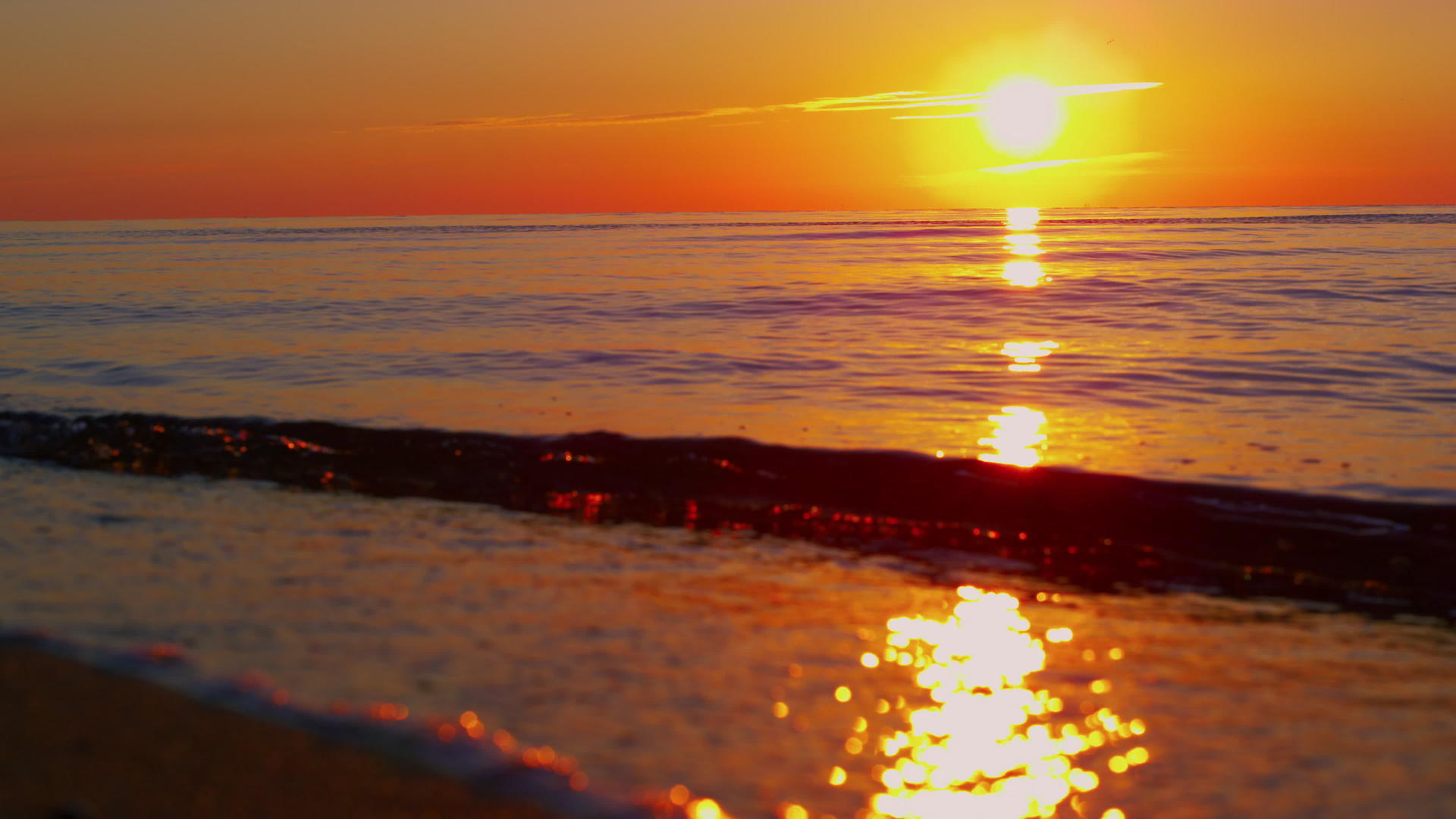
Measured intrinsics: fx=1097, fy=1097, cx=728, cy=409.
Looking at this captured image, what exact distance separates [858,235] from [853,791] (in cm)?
7470

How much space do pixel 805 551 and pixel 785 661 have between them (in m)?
2.08

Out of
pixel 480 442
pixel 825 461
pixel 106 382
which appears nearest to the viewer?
pixel 825 461

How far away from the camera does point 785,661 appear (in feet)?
14.9

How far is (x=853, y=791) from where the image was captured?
3.38 m

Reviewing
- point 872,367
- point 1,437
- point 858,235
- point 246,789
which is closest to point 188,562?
point 246,789

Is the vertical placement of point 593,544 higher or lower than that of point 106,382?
lower

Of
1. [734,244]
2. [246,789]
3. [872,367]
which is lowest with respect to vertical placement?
[246,789]

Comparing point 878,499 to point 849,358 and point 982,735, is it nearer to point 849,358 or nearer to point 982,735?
point 982,735

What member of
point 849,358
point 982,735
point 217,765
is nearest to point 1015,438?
point 849,358

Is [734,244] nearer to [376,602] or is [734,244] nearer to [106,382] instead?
[106,382]

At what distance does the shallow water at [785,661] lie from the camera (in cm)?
352

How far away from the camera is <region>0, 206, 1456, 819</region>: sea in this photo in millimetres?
3729

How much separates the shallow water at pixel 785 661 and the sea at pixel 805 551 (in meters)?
0.02


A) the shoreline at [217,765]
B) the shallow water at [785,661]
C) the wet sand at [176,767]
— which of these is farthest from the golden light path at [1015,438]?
the wet sand at [176,767]
